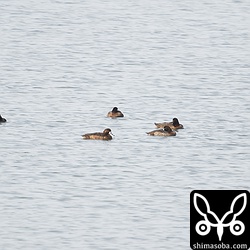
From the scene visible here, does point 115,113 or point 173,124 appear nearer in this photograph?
point 173,124

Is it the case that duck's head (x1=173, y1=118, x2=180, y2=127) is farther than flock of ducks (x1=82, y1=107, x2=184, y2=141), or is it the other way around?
duck's head (x1=173, y1=118, x2=180, y2=127)

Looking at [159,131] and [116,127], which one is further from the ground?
[159,131]

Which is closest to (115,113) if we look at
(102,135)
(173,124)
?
(173,124)

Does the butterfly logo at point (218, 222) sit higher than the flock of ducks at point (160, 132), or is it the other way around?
the butterfly logo at point (218, 222)

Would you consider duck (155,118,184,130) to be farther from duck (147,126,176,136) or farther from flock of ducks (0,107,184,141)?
duck (147,126,176,136)

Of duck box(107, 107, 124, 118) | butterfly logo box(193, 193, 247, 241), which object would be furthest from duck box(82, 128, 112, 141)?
butterfly logo box(193, 193, 247, 241)

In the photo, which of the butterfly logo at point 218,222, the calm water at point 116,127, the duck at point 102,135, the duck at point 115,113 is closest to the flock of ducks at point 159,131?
the duck at point 102,135

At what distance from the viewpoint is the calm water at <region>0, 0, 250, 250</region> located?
76.8 ft

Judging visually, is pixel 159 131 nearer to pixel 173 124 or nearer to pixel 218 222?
pixel 173 124

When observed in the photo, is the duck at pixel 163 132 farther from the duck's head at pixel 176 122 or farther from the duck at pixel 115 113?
the duck at pixel 115 113

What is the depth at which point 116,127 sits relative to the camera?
32688mm

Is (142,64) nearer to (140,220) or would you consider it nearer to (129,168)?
(129,168)

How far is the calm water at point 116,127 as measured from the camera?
2341 cm

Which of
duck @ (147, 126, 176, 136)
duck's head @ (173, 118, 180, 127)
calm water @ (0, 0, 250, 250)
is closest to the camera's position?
calm water @ (0, 0, 250, 250)
